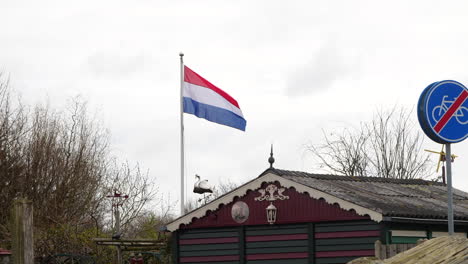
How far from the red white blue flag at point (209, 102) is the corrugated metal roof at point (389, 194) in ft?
15.4

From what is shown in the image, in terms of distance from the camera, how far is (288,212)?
67.8 ft

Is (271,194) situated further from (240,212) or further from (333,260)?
(333,260)

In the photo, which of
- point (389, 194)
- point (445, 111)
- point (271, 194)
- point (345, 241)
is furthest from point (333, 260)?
point (445, 111)

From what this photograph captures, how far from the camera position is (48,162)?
3397cm

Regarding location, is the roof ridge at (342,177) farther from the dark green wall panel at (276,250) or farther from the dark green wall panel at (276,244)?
the dark green wall panel at (276,250)

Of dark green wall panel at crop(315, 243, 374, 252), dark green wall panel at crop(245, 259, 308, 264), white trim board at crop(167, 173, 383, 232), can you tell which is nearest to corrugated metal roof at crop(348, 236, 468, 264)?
white trim board at crop(167, 173, 383, 232)

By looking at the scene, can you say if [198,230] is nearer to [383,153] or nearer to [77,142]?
[77,142]

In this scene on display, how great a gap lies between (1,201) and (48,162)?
2863mm

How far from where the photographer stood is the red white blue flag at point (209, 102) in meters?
26.5

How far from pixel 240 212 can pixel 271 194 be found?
989 millimetres

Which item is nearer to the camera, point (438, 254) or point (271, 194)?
point (438, 254)

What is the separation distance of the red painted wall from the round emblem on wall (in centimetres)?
7

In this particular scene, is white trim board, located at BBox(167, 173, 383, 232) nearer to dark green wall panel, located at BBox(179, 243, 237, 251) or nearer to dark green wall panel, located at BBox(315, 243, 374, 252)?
dark green wall panel, located at BBox(179, 243, 237, 251)

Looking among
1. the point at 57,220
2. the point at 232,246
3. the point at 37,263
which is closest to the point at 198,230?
the point at 232,246
